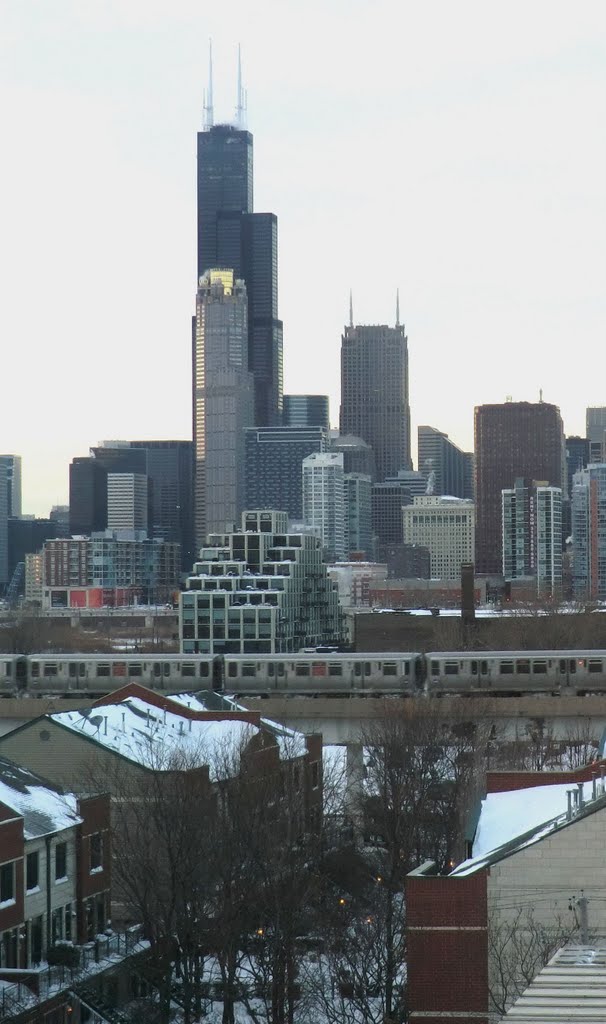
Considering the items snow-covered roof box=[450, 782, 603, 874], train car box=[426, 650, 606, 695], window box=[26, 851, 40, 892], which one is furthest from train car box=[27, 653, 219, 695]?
snow-covered roof box=[450, 782, 603, 874]

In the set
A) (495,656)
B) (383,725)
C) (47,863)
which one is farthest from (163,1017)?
(495,656)

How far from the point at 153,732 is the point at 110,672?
119 feet

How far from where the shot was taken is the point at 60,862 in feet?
108

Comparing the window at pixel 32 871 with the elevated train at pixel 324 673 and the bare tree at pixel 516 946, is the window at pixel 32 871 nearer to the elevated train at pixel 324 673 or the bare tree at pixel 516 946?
the bare tree at pixel 516 946

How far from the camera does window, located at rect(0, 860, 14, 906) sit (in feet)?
99.0

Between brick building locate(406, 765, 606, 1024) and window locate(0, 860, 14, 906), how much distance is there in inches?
334

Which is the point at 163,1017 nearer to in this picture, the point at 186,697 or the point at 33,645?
the point at 186,697

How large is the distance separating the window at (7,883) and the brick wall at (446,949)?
961 cm

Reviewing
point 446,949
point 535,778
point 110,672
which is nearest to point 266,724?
point 535,778

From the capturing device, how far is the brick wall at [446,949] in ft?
75.3

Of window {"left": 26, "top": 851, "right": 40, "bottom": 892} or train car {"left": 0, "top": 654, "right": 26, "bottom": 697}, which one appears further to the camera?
train car {"left": 0, "top": 654, "right": 26, "bottom": 697}

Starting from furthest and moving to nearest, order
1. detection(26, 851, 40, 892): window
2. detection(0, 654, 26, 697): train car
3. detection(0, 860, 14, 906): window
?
detection(0, 654, 26, 697): train car < detection(26, 851, 40, 892): window < detection(0, 860, 14, 906): window

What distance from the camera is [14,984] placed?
28.6m

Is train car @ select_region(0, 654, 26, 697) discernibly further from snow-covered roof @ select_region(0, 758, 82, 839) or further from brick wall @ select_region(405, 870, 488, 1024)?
brick wall @ select_region(405, 870, 488, 1024)
